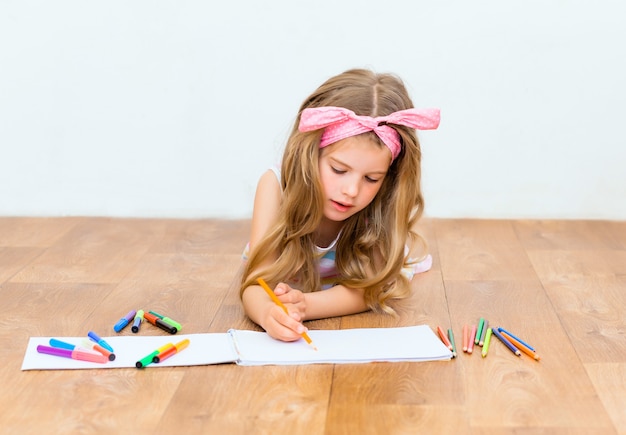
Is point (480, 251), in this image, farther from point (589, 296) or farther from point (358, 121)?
point (358, 121)

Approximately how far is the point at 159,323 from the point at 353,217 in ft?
1.62

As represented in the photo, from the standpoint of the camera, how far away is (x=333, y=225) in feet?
6.61

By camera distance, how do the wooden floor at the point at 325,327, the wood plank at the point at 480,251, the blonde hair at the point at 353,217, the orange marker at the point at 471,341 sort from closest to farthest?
the wooden floor at the point at 325,327, the orange marker at the point at 471,341, the blonde hair at the point at 353,217, the wood plank at the point at 480,251

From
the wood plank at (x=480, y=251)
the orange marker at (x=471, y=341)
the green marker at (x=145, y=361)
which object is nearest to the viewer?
the green marker at (x=145, y=361)

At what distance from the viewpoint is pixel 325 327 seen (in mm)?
1812

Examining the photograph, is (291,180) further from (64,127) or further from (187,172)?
(64,127)

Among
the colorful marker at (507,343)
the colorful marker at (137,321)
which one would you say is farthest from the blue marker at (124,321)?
the colorful marker at (507,343)

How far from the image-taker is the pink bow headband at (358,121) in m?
1.75

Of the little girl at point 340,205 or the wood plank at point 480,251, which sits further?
the wood plank at point 480,251

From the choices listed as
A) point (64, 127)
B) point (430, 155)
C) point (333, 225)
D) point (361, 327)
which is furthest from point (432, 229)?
point (64, 127)

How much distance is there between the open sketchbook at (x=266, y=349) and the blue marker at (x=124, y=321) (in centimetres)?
4

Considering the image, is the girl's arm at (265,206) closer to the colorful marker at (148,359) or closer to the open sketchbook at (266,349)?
the open sketchbook at (266,349)

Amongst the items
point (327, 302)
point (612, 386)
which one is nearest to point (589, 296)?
point (612, 386)

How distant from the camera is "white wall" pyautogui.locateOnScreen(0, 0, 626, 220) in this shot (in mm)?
2678
